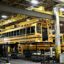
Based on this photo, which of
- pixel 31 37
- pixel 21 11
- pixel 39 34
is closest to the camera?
pixel 21 11

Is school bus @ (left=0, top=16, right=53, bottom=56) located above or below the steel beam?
below

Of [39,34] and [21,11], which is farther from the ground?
[21,11]

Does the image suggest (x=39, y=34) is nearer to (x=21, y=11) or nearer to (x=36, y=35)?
(x=36, y=35)

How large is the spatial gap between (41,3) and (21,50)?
5.10 metres

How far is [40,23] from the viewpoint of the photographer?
12516mm

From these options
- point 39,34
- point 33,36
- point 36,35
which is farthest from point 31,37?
point 39,34

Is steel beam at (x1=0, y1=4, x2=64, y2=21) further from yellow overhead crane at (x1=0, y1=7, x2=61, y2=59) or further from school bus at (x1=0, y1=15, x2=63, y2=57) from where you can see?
school bus at (x1=0, y1=15, x2=63, y2=57)

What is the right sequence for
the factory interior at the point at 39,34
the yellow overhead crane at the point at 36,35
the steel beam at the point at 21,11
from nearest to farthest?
the steel beam at the point at 21,11 → the factory interior at the point at 39,34 → the yellow overhead crane at the point at 36,35

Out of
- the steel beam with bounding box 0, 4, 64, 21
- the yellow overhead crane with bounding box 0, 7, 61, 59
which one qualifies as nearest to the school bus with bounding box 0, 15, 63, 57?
the yellow overhead crane with bounding box 0, 7, 61, 59

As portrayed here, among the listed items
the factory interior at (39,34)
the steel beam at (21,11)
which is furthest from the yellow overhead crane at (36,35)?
the steel beam at (21,11)

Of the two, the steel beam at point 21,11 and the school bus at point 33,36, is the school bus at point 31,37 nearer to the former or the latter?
the school bus at point 33,36

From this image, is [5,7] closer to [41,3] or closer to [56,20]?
[41,3]

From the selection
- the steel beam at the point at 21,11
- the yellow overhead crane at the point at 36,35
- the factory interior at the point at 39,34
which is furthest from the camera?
the yellow overhead crane at the point at 36,35

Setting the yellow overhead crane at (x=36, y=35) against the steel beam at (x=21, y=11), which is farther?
the yellow overhead crane at (x=36, y=35)
